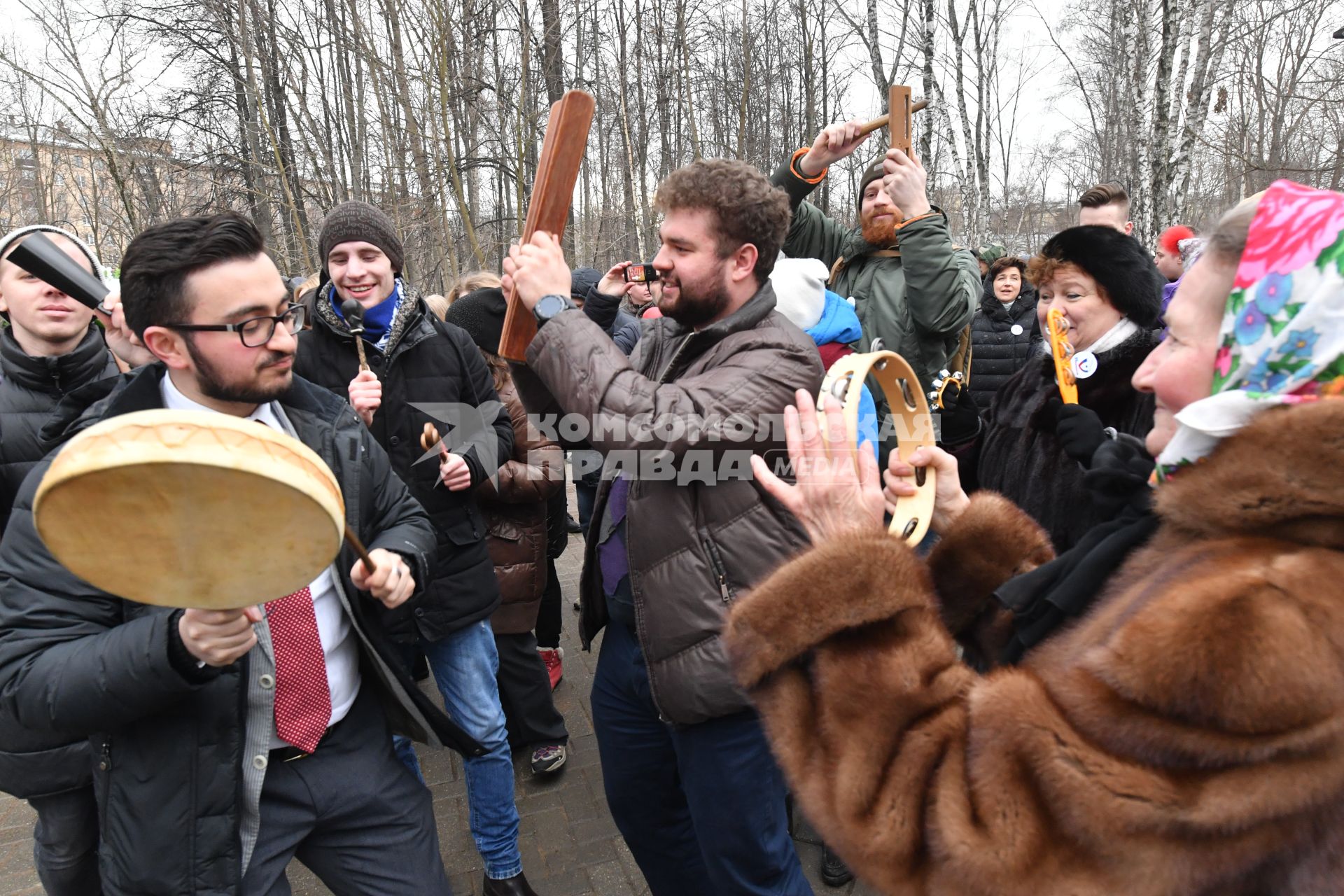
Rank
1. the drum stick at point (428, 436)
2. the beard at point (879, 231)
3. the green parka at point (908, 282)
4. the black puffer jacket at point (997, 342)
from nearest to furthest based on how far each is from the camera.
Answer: the drum stick at point (428, 436)
the green parka at point (908, 282)
the beard at point (879, 231)
the black puffer jacket at point (997, 342)

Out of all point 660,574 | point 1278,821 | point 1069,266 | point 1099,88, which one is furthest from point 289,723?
point 1099,88

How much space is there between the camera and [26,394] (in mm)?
2836

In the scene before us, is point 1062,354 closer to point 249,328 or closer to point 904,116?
point 904,116

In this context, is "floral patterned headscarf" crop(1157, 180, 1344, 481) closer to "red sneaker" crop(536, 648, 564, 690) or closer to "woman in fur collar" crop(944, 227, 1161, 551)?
"woman in fur collar" crop(944, 227, 1161, 551)

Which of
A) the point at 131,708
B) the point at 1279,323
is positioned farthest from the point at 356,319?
the point at 1279,323

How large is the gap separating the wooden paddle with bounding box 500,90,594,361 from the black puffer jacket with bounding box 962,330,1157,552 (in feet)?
6.19

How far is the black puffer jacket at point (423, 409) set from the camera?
3006mm

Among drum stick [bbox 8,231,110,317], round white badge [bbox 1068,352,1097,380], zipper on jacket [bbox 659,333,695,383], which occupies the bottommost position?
round white badge [bbox 1068,352,1097,380]

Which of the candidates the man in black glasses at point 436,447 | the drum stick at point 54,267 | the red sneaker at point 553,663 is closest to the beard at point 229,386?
the drum stick at point 54,267

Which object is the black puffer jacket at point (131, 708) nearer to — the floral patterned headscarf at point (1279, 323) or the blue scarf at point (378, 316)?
the blue scarf at point (378, 316)

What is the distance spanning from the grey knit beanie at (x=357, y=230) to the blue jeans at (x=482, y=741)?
1.57 metres

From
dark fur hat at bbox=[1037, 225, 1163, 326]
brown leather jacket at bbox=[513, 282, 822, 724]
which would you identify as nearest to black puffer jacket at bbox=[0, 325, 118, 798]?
brown leather jacket at bbox=[513, 282, 822, 724]

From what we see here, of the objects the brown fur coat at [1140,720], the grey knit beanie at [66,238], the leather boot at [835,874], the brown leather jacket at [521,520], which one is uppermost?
the grey knit beanie at [66,238]

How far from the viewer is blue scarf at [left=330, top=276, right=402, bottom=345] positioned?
3.11 metres
